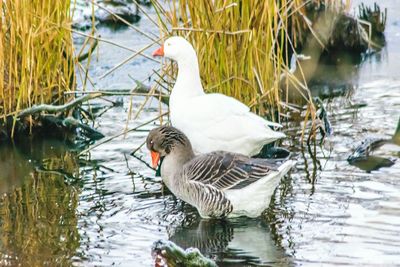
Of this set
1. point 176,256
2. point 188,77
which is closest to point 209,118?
point 188,77

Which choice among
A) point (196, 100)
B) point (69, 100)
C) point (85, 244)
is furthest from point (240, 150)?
point (69, 100)

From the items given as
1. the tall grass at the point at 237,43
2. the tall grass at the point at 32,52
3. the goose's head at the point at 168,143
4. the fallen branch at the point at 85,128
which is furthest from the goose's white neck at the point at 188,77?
the fallen branch at the point at 85,128

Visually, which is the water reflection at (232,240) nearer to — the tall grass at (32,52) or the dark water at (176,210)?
the dark water at (176,210)

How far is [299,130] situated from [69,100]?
89.7 inches

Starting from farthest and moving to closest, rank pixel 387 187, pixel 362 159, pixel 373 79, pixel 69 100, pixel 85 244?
pixel 373 79 < pixel 69 100 < pixel 362 159 < pixel 387 187 < pixel 85 244

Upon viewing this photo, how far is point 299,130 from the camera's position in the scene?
1018cm

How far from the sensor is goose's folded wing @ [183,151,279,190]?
7609 mm

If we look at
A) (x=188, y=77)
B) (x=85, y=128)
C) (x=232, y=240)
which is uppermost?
(x=188, y=77)

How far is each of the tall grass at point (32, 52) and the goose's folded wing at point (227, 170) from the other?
2235mm

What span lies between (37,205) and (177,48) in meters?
1.73

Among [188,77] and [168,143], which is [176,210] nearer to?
[168,143]

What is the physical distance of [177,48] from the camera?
28.1ft

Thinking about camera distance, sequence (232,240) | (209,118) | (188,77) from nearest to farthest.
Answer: (232,240)
(209,118)
(188,77)

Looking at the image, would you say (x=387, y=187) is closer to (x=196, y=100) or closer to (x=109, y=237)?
(x=196, y=100)
